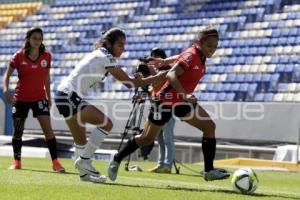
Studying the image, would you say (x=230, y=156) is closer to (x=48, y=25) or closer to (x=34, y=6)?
(x=48, y=25)

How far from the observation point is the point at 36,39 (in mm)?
8297

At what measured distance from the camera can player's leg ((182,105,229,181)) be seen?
666 centimetres

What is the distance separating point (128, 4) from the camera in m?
30.4

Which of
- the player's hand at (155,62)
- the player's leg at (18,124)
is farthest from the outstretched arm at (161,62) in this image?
the player's leg at (18,124)

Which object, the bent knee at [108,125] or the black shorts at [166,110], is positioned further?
the black shorts at [166,110]

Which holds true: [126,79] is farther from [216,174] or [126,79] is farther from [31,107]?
[31,107]

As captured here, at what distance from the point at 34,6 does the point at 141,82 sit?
29311 mm

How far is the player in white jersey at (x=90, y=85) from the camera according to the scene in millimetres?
6496

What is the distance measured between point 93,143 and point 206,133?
1140 millimetres

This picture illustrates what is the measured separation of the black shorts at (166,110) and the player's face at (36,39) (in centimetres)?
221

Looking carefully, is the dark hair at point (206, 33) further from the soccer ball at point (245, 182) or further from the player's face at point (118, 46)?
the soccer ball at point (245, 182)

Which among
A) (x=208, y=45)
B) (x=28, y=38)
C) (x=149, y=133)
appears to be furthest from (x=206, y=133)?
(x=28, y=38)

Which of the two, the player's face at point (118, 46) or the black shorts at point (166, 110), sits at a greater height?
the player's face at point (118, 46)

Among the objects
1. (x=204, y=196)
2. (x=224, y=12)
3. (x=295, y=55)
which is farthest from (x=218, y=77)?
(x=204, y=196)
